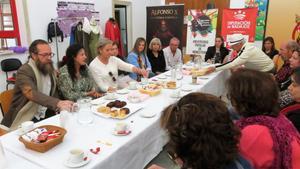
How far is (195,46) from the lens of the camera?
604 cm

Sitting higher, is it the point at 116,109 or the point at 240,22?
the point at 240,22

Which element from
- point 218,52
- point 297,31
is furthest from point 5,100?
point 297,31

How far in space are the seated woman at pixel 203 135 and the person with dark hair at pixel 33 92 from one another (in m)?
1.29

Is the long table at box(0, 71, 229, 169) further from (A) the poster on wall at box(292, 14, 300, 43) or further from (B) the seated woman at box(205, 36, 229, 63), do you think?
(A) the poster on wall at box(292, 14, 300, 43)

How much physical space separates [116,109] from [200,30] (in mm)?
4656

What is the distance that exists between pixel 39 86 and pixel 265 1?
5387mm

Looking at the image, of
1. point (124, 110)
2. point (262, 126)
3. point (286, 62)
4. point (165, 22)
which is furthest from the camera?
point (165, 22)

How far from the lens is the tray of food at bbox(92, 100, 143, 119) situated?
1.72 meters

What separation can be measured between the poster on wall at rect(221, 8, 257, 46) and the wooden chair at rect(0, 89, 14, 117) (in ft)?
15.4

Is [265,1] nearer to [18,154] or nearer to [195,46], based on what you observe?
[195,46]

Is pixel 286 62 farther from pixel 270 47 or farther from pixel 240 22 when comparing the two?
pixel 240 22

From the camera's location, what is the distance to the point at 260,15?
5.59 meters

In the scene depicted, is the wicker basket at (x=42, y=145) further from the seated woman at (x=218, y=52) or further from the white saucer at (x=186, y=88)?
the seated woman at (x=218, y=52)

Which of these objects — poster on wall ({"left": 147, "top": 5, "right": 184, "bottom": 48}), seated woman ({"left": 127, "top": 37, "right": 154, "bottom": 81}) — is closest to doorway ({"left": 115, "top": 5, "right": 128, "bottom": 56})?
poster on wall ({"left": 147, "top": 5, "right": 184, "bottom": 48})
